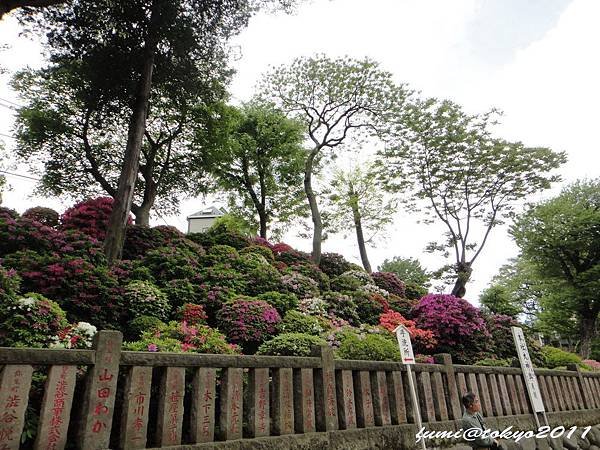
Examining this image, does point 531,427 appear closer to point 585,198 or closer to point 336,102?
point 336,102

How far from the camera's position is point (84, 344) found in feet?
17.9

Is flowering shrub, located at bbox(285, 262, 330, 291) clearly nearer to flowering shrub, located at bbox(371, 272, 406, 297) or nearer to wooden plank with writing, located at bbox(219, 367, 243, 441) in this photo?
flowering shrub, located at bbox(371, 272, 406, 297)

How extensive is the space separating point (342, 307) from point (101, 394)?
380 inches

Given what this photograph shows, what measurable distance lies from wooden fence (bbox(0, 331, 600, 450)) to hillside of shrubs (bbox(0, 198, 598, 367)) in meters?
1.23

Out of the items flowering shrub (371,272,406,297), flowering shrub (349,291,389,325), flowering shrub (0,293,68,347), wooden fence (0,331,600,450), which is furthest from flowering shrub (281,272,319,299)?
flowering shrub (0,293,68,347)

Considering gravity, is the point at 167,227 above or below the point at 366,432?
above

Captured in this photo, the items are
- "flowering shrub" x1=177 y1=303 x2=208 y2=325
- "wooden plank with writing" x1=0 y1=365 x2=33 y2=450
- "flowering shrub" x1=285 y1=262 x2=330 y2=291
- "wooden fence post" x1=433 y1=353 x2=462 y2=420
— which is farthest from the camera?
"flowering shrub" x1=285 y1=262 x2=330 y2=291

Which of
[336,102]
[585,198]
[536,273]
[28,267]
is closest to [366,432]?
[28,267]

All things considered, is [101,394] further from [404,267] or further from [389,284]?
[404,267]

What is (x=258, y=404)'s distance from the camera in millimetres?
4137

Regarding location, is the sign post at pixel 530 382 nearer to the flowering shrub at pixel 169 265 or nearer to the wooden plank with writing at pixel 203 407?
the wooden plank with writing at pixel 203 407

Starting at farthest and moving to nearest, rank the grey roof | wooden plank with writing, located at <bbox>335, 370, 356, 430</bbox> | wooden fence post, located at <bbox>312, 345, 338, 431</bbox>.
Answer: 1. the grey roof
2. wooden plank with writing, located at <bbox>335, 370, 356, 430</bbox>
3. wooden fence post, located at <bbox>312, 345, 338, 431</bbox>

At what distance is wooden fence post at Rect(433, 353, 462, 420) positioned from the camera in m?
6.16

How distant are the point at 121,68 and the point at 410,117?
40.9 feet
